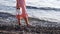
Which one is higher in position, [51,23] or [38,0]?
[38,0]

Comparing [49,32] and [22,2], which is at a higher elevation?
[22,2]

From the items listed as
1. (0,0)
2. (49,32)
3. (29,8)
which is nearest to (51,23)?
(49,32)

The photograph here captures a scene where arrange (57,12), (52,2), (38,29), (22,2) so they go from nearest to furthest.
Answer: (22,2) < (38,29) < (57,12) < (52,2)

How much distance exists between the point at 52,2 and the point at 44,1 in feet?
0.76

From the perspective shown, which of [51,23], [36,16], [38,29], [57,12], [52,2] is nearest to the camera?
[38,29]

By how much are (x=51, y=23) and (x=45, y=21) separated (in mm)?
151

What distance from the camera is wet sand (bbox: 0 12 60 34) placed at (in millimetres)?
2791

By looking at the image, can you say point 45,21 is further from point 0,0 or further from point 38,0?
point 0,0

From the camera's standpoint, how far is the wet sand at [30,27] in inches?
110

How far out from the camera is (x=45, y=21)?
323cm

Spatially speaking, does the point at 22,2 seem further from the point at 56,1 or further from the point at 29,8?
the point at 56,1

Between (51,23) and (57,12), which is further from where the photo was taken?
(57,12)

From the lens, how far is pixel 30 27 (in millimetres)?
2912

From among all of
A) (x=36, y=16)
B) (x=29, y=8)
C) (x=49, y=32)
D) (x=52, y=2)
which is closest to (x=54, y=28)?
(x=49, y=32)
